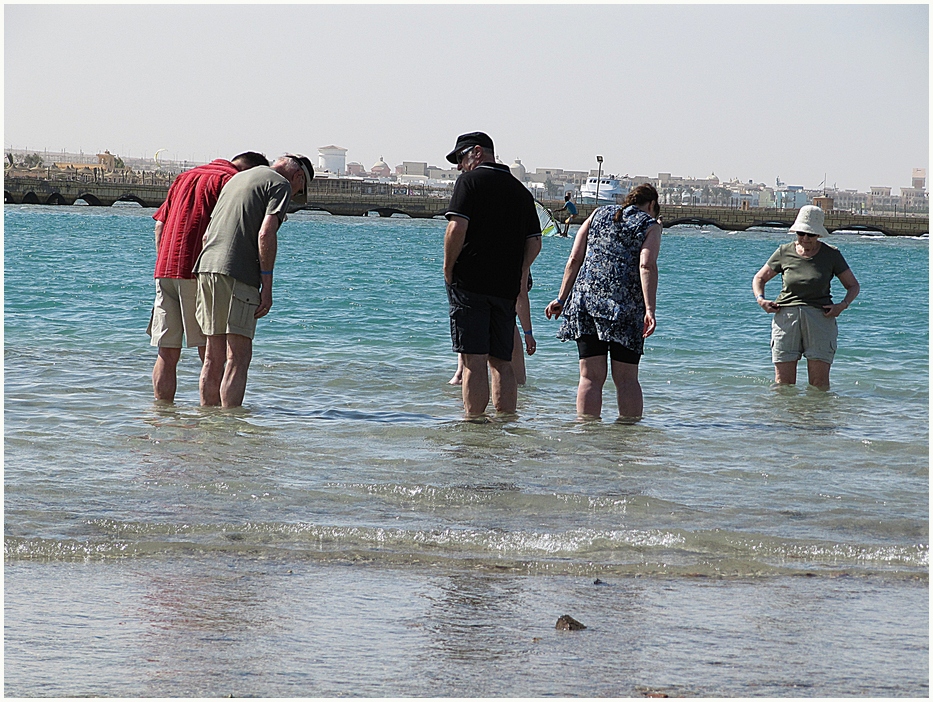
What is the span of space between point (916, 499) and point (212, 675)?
3.65 m

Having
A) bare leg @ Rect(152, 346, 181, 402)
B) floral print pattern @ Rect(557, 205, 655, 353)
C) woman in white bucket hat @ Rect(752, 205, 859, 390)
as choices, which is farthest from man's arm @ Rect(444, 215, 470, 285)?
woman in white bucket hat @ Rect(752, 205, 859, 390)

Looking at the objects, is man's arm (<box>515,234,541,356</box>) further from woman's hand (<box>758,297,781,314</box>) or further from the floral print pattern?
woman's hand (<box>758,297,781,314</box>)

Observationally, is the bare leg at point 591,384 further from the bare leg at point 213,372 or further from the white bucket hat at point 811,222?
the bare leg at point 213,372

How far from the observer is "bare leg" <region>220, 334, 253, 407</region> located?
20.9ft

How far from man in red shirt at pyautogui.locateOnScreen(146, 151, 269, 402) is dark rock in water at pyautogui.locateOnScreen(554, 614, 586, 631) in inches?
152

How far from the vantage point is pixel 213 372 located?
261 inches

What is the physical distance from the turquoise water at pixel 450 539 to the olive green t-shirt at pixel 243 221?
94 centimetres

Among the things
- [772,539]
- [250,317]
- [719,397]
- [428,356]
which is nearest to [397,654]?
[772,539]

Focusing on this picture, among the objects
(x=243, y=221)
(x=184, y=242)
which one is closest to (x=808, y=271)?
(x=243, y=221)

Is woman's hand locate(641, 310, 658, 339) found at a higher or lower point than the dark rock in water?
higher

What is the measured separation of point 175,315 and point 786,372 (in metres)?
4.57

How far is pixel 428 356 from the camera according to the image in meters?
10.8

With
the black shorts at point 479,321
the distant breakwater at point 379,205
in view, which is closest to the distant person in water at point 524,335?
the black shorts at point 479,321

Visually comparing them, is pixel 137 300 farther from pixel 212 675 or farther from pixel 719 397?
pixel 212 675
